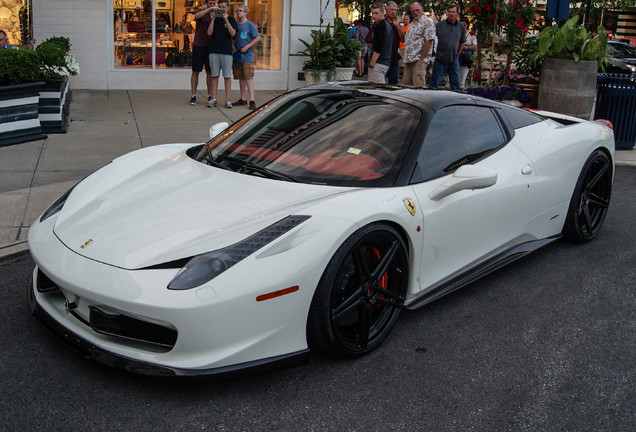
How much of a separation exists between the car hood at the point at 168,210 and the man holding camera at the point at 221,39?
7698 millimetres

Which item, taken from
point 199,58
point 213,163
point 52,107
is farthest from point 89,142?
point 213,163

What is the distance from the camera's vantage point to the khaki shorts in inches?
462

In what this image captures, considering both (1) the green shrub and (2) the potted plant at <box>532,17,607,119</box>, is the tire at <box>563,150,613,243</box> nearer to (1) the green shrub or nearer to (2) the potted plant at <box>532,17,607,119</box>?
(2) the potted plant at <box>532,17,607,119</box>

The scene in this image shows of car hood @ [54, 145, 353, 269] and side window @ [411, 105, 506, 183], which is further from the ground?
side window @ [411, 105, 506, 183]

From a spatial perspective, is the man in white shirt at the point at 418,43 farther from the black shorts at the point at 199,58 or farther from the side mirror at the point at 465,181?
the side mirror at the point at 465,181

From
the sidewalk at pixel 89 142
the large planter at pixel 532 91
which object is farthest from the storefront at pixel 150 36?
the large planter at pixel 532 91

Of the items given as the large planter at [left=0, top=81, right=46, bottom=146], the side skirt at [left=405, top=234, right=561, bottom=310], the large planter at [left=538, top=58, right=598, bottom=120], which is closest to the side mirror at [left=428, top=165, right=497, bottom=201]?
the side skirt at [left=405, top=234, right=561, bottom=310]

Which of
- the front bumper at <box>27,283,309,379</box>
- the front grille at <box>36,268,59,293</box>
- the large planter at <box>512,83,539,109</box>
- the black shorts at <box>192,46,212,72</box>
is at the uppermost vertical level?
the black shorts at <box>192,46,212,72</box>

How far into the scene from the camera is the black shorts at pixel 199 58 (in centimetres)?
1175

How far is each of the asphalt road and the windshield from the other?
3.27ft

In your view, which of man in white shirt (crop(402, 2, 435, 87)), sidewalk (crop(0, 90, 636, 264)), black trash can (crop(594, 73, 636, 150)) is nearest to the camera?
sidewalk (crop(0, 90, 636, 264))

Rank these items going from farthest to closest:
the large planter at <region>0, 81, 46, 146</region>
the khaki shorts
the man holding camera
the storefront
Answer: the storefront < the khaki shorts < the man holding camera < the large planter at <region>0, 81, 46, 146</region>

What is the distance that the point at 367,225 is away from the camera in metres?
3.41

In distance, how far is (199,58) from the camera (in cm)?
1177
